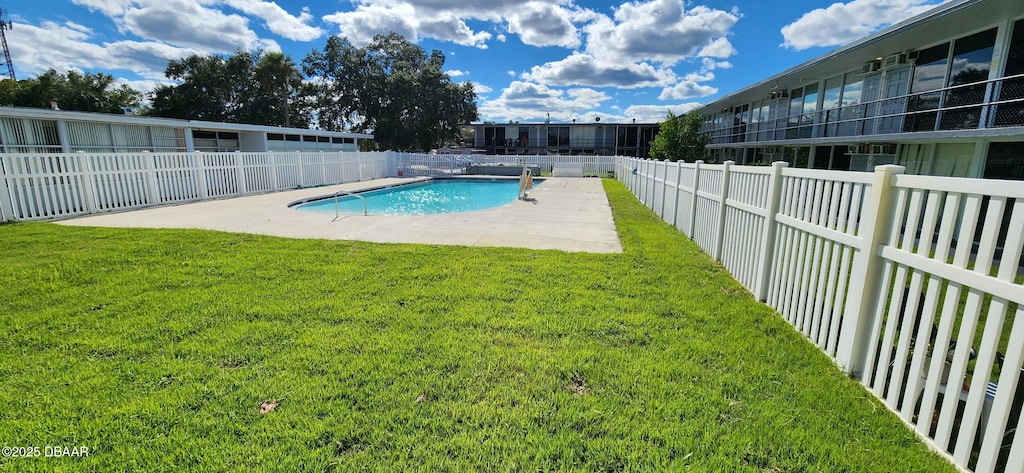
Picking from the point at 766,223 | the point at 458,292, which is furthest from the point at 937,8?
the point at 458,292

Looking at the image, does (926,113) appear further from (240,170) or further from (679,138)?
(240,170)

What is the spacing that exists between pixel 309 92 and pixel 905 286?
4307cm

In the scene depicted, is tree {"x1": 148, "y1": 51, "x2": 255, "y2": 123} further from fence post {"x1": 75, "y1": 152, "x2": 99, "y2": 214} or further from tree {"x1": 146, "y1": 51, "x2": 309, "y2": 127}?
fence post {"x1": 75, "y1": 152, "x2": 99, "y2": 214}

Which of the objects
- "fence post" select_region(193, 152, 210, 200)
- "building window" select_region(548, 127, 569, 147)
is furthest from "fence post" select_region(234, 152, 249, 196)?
"building window" select_region(548, 127, 569, 147)

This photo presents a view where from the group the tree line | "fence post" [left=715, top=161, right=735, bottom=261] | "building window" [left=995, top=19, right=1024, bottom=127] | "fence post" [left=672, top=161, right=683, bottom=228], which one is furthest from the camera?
the tree line

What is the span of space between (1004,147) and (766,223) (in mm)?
9777

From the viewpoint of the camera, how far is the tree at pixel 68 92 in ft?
107

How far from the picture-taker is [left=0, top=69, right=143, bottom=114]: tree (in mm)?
32531

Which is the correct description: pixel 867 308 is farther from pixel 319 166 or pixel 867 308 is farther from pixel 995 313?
pixel 319 166

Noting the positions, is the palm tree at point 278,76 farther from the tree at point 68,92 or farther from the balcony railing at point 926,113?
the balcony railing at point 926,113

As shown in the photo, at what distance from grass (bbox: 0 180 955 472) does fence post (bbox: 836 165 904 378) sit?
0.17 meters

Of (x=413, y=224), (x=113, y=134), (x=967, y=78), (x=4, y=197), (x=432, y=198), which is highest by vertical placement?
(x=967, y=78)

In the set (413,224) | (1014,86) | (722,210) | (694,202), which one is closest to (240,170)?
(413,224)

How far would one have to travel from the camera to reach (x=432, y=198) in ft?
56.4
